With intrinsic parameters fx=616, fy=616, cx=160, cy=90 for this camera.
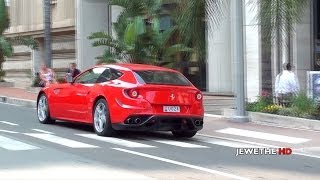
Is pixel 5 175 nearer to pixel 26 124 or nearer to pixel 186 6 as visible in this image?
pixel 26 124

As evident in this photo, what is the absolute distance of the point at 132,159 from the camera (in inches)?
392

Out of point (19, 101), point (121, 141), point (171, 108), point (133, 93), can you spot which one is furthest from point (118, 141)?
point (19, 101)

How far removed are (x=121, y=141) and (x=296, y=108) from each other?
5399 millimetres

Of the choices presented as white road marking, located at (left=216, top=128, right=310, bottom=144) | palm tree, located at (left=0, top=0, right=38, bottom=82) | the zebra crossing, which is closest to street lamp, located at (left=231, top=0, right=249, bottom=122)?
white road marking, located at (left=216, top=128, right=310, bottom=144)

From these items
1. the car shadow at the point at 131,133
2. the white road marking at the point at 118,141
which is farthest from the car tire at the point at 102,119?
the car shadow at the point at 131,133

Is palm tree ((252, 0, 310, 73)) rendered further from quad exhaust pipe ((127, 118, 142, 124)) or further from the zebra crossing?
quad exhaust pipe ((127, 118, 142, 124))

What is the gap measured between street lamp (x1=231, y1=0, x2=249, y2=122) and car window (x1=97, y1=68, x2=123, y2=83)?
4.46 metres

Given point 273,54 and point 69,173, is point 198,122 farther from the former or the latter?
point 273,54

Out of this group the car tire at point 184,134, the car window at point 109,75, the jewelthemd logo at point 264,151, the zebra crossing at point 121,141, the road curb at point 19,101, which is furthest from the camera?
the road curb at point 19,101

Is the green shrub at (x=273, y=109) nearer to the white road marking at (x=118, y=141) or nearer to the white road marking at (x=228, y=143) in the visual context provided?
the white road marking at (x=228, y=143)

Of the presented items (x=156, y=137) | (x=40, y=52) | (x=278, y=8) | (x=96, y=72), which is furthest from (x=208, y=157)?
(x=40, y=52)

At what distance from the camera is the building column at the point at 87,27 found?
34031 mm

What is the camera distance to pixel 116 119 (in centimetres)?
1248

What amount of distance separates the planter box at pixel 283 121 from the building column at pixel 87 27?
59.6 feet
